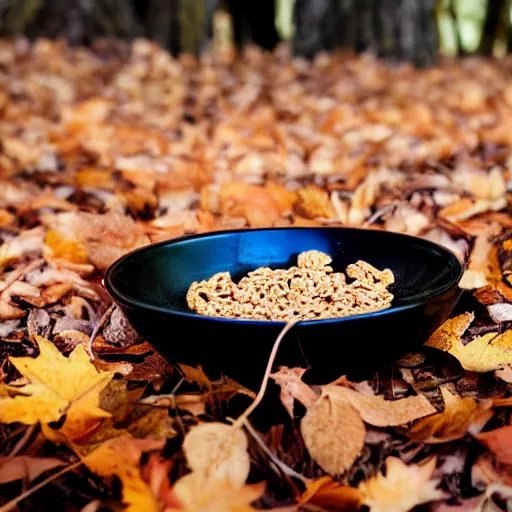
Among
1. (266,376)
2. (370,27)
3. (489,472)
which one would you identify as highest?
(370,27)

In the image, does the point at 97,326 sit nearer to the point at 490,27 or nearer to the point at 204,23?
the point at 204,23

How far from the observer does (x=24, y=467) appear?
94 centimetres

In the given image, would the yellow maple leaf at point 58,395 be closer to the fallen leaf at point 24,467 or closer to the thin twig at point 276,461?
the fallen leaf at point 24,467

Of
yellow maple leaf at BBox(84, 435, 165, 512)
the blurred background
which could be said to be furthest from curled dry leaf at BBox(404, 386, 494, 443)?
the blurred background

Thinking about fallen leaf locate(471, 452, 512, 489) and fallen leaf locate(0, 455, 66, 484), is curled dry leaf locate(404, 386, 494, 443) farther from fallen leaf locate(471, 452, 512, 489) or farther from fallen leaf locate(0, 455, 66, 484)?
fallen leaf locate(0, 455, 66, 484)

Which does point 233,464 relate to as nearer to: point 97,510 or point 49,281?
point 97,510

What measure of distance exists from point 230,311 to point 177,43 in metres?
3.95

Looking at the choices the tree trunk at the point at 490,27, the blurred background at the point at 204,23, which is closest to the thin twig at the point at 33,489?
the blurred background at the point at 204,23

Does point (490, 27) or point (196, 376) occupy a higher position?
point (490, 27)

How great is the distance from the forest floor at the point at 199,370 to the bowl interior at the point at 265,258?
11cm

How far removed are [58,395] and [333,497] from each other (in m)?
0.41

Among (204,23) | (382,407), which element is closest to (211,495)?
(382,407)

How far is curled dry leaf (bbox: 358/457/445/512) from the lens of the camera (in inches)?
34.6

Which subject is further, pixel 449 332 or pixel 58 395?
pixel 449 332
